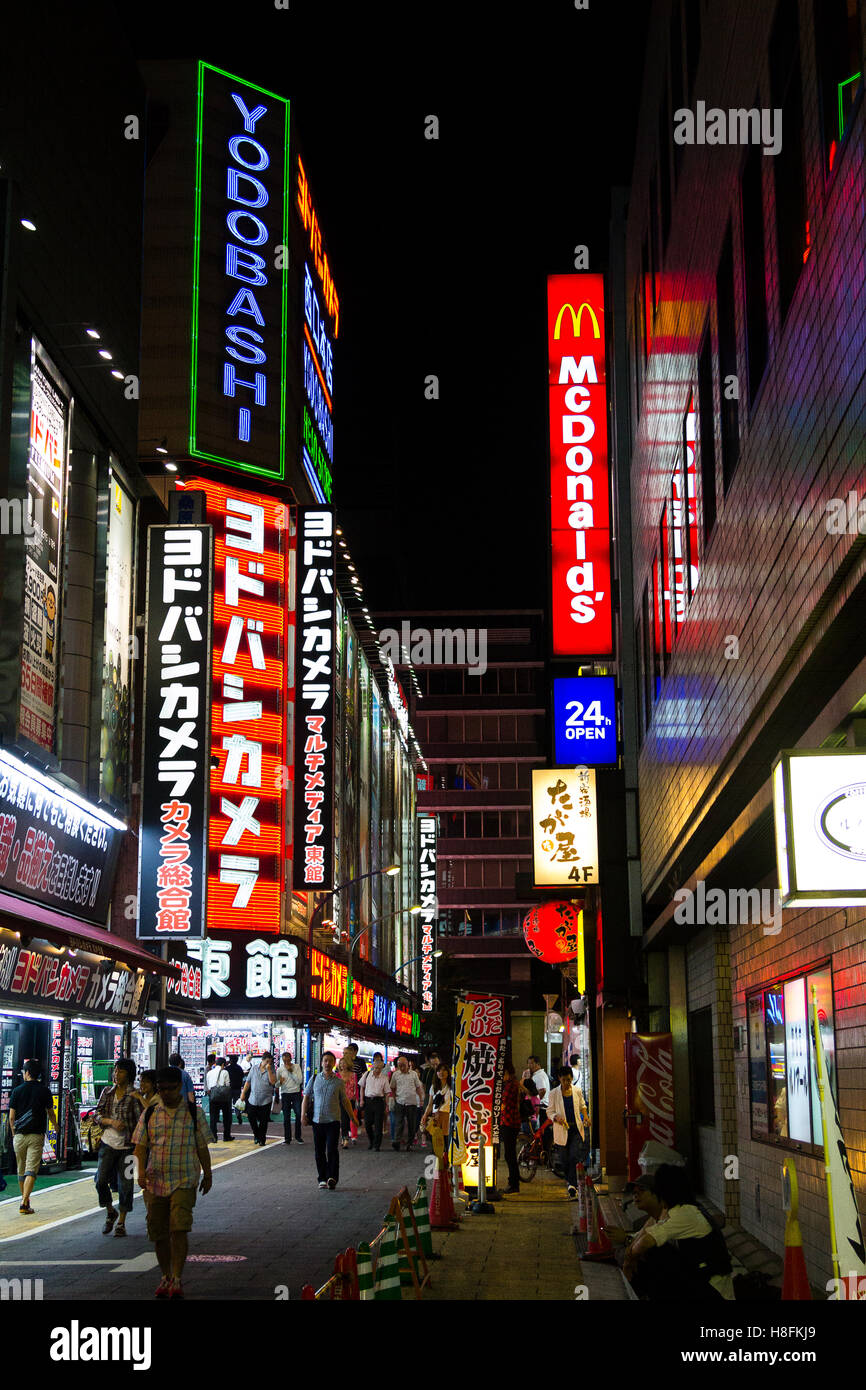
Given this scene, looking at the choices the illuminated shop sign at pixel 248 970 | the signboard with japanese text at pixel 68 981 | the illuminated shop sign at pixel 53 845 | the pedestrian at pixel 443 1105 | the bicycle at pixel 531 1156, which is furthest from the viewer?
the illuminated shop sign at pixel 248 970

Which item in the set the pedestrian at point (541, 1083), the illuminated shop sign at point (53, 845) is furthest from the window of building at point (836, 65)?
the pedestrian at point (541, 1083)

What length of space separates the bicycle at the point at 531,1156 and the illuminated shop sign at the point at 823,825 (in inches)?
731

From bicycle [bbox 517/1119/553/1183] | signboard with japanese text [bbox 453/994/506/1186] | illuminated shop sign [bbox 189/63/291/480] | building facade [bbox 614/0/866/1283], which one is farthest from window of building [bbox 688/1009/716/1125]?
illuminated shop sign [bbox 189/63/291/480]

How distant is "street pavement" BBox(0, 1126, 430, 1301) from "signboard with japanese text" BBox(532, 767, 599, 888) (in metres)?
5.77

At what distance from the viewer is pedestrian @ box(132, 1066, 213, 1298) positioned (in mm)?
11859

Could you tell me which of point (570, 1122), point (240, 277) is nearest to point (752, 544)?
point (570, 1122)

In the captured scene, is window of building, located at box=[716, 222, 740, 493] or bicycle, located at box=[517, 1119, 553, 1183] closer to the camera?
window of building, located at box=[716, 222, 740, 493]

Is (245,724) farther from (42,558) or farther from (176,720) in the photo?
(42,558)

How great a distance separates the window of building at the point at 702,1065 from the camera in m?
20.4

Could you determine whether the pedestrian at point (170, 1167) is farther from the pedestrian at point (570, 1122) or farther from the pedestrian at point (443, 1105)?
the pedestrian at point (570, 1122)

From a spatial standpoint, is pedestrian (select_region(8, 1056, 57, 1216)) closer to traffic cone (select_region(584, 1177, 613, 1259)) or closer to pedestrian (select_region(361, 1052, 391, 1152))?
traffic cone (select_region(584, 1177, 613, 1259))
